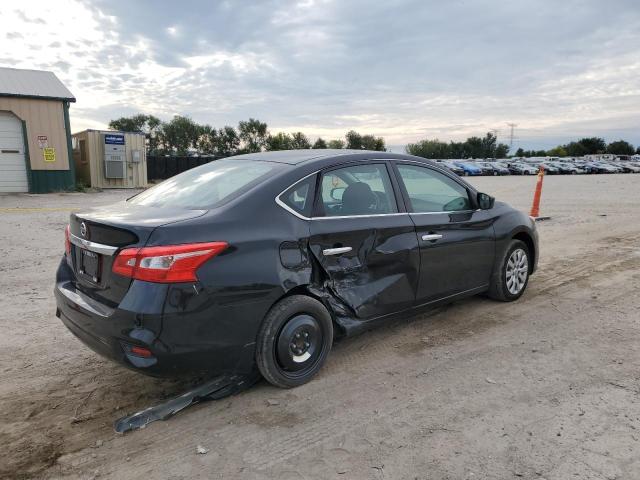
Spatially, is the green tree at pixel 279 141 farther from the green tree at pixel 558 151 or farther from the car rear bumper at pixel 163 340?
the green tree at pixel 558 151

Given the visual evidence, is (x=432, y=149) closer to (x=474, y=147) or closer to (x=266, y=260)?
(x=474, y=147)

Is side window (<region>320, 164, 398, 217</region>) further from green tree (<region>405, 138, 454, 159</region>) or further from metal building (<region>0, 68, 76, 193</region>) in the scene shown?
green tree (<region>405, 138, 454, 159</region>)

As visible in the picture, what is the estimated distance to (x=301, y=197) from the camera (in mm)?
3479

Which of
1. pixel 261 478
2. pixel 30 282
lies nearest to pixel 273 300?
pixel 261 478

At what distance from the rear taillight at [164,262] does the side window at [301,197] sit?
0.76 m

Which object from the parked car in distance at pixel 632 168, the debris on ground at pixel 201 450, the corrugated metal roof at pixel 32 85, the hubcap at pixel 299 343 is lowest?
the parked car in distance at pixel 632 168

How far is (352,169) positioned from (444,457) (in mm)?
2156

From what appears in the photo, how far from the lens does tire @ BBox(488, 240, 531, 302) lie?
4984 millimetres

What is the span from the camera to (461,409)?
3168 millimetres

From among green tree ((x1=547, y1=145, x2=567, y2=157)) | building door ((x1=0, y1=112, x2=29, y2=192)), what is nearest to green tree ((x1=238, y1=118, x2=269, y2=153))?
building door ((x1=0, y1=112, x2=29, y2=192))

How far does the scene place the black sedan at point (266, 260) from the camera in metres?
2.85

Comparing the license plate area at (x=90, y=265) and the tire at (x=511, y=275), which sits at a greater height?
the license plate area at (x=90, y=265)

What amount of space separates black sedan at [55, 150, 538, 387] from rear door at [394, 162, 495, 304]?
0.02m

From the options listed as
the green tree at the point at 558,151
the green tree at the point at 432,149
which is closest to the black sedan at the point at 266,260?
the green tree at the point at 432,149
